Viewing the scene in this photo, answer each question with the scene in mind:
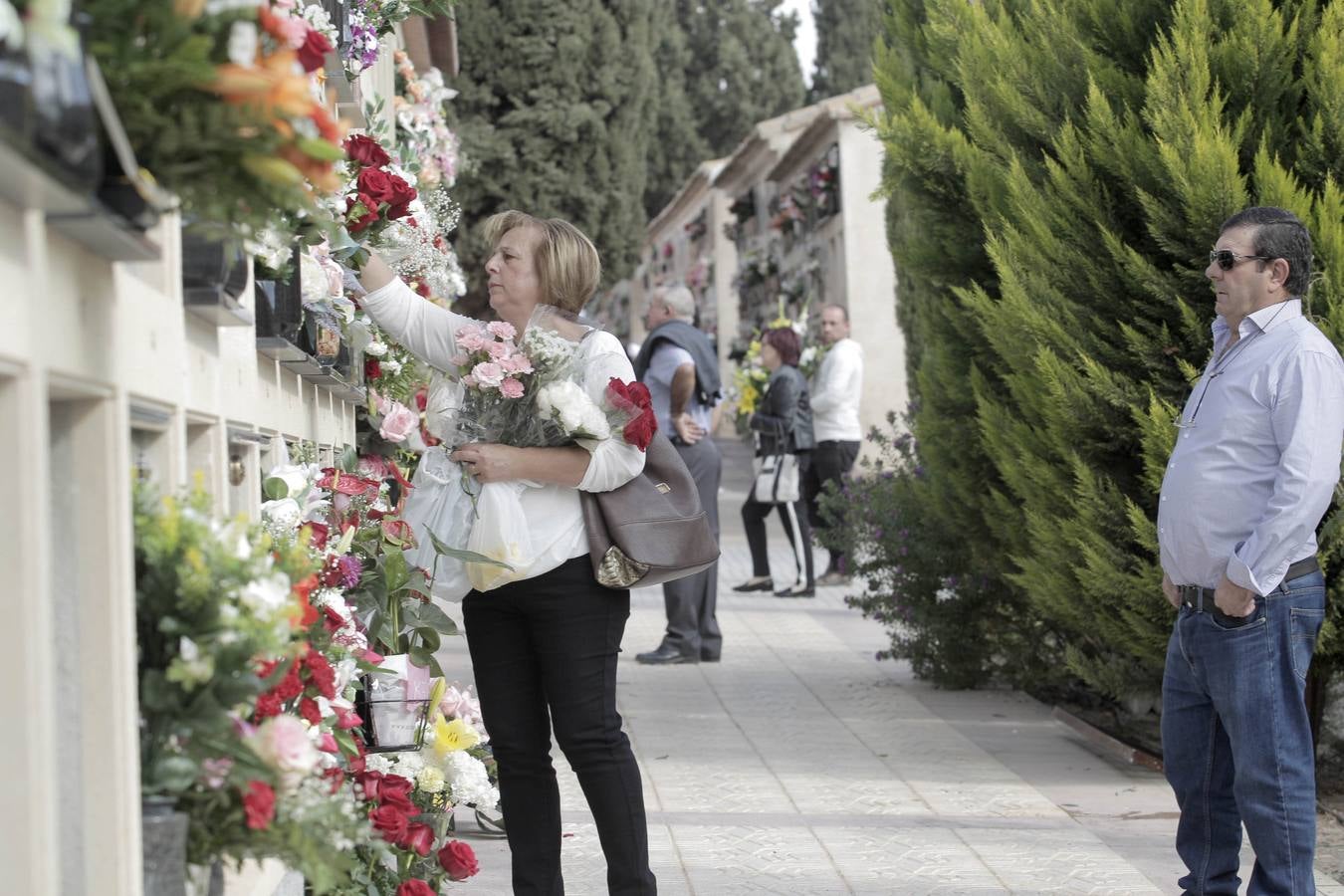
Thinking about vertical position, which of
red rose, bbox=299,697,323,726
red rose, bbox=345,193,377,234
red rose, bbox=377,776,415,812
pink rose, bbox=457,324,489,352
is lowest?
red rose, bbox=377,776,415,812

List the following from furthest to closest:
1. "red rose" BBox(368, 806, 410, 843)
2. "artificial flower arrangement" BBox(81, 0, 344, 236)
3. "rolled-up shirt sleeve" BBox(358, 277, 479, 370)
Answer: "rolled-up shirt sleeve" BBox(358, 277, 479, 370)
"red rose" BBox(368, 806, 410, 843)
"artificial flower arrangement" BBox(81, 0, 344, 236)

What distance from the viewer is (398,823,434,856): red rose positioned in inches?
167

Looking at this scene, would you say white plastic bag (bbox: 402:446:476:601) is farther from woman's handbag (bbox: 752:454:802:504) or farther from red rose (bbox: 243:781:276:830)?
woman's handbag (bbox: 752:454:802:504)

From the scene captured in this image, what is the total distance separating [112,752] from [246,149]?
808 mm

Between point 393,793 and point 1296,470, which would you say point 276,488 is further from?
point 1296,470

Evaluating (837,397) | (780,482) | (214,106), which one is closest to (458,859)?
(214,106)

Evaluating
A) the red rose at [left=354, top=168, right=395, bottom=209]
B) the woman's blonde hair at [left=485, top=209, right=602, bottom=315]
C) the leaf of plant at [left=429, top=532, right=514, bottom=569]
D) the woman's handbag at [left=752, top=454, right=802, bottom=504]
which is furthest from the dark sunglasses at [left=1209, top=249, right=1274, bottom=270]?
the woman's handbag at [left=752, top=454, right=802, bottom=504]

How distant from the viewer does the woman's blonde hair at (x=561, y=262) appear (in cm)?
436

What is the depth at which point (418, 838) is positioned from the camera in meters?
4.24

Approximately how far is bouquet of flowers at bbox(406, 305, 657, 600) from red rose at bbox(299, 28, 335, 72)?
1633mm

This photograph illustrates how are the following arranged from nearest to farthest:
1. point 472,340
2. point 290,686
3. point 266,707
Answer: point 266,707 < point 290,686 < point 472,340

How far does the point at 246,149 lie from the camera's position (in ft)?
6.60

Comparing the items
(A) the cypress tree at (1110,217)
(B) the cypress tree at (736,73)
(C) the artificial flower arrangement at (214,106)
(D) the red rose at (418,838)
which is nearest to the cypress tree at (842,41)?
(B) the cypress tree at (736,73)

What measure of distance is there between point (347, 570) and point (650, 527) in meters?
0.71
